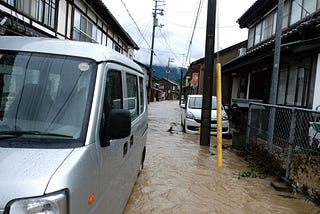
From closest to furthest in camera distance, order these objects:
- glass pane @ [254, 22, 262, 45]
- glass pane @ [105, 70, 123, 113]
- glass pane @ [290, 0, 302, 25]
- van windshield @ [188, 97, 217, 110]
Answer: glass pane @ [105, 70, 123, 113], glass pane @ [290, 0, 302, 25], van windshield @ [188, 97, 217, 110], glass pane @ [254, 22, 262, 45]

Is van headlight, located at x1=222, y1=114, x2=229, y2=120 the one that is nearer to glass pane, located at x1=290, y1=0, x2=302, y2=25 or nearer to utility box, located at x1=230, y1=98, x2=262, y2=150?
utility box, located at x1=230, y1=98, x2=262, y2=150

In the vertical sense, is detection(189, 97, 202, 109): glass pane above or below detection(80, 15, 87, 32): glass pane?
below

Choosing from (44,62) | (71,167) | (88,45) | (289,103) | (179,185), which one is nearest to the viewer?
(71,167)

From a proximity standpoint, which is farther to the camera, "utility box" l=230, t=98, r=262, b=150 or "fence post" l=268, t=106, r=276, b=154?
"utility box" l=230, t=98, r=262, b=150

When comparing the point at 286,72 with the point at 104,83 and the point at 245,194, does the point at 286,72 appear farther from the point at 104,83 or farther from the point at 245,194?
the point at 104,83

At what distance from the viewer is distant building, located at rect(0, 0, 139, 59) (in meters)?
8.04

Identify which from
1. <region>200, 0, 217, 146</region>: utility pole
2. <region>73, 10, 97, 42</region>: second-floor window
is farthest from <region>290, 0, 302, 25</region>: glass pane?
<region>73, 10, 97, 42</region>: second-floor window

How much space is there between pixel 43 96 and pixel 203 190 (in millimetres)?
3663

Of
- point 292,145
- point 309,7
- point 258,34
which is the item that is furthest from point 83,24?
point 292,145

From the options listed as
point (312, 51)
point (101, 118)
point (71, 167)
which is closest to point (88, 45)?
point (101, 118)

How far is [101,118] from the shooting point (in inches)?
93.4

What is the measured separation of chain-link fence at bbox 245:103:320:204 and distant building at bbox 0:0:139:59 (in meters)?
7.03

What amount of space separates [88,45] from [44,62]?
44 cm

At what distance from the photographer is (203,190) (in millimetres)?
5176
